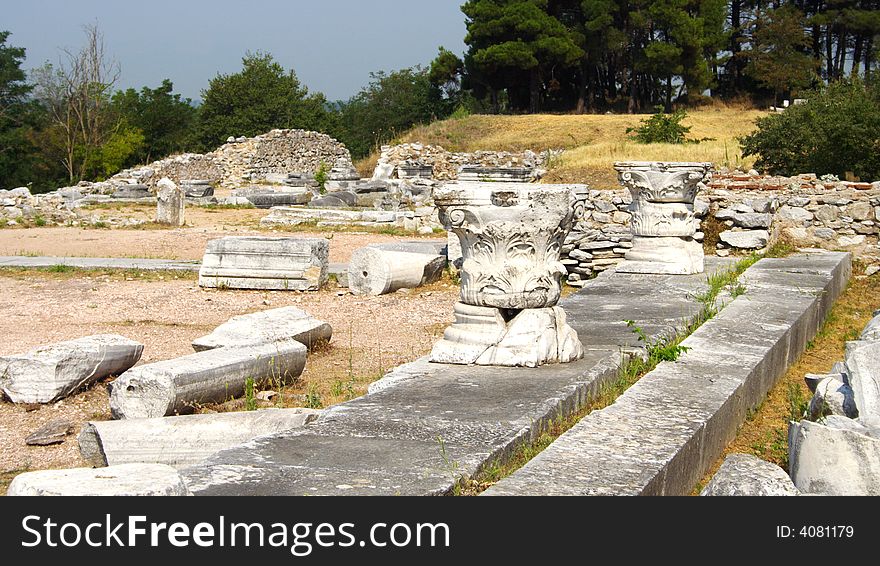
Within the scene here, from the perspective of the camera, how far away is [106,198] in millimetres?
25094

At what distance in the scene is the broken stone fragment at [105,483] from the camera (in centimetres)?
352

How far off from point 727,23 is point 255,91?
76.6ft

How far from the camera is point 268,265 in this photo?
11.8m

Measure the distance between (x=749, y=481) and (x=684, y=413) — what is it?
1.11 metres

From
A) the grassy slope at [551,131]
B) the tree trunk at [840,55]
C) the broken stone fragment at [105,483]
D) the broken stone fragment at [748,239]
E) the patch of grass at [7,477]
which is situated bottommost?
the patch of grass at [7,477]

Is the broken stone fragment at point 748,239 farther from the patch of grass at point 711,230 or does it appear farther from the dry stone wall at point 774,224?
the patch of grass at point 711,230

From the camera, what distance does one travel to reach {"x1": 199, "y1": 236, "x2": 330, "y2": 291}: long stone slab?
1169 cm

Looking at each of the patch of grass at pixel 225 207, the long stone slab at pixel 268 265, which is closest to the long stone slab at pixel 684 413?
the long stone slab at pixel 268 265

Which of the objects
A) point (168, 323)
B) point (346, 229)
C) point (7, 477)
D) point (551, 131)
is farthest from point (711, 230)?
point (551, 131)

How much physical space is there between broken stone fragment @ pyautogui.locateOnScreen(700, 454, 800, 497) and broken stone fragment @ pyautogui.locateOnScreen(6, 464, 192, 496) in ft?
6.90

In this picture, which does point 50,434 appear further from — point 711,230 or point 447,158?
point 447,158

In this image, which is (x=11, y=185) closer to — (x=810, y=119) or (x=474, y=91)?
(x=474, y=91)

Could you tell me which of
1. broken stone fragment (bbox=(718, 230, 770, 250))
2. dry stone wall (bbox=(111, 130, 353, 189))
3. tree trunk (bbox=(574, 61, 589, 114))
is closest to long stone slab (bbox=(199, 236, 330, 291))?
broken stone fragment (bbox=(718, 230, 770, 250))

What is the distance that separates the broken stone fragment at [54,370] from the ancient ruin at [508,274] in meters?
2.61
